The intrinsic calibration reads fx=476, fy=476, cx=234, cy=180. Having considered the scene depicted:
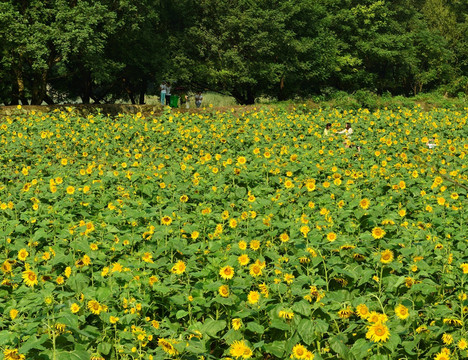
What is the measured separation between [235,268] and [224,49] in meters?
23.1

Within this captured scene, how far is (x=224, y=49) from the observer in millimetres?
25672

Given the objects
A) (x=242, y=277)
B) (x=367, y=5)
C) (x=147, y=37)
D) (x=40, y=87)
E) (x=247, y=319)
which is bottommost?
(x=247, y=319)

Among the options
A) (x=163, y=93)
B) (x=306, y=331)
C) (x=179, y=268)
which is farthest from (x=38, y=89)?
(x=306, y=331)

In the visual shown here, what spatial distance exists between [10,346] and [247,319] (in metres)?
1.64

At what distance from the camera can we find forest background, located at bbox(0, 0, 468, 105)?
57.8ft

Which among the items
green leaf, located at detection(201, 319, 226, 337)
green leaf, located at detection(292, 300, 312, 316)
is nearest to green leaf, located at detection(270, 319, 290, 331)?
green leaf, located at detection(292, 300, 312, 316)

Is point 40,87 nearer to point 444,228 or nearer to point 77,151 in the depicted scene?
point 77,151

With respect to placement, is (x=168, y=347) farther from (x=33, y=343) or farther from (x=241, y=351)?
(x=33, y=343)

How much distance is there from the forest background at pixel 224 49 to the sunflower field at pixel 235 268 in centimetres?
1090

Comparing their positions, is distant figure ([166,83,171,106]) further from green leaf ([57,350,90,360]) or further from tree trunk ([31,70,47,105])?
green leaf ([57,350,90,360])

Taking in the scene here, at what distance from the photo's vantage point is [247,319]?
363 centimetres

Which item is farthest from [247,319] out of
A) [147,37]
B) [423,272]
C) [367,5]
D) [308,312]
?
[367,5]

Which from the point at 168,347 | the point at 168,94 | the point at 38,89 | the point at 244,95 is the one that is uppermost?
the point at 38,89

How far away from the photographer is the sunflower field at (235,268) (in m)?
3.08
